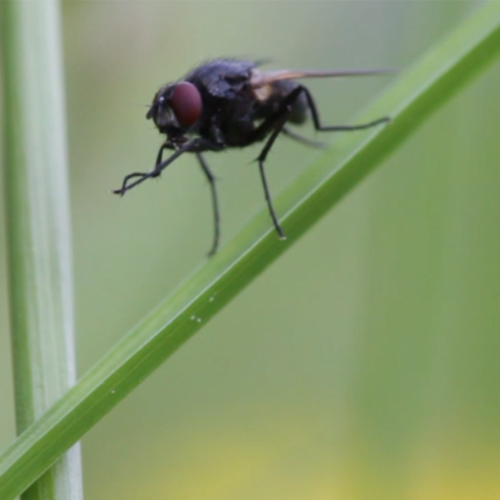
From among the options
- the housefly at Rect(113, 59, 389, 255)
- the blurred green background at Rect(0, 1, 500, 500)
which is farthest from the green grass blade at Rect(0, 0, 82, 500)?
the blurred green background at Rect(0, 1, 500, 500)

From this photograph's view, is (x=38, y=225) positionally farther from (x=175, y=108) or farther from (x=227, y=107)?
(x=227, y=107)

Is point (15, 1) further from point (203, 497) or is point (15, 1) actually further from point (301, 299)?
point (301, 299)

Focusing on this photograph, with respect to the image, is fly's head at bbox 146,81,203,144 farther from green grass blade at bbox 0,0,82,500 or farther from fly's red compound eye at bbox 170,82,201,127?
green grass blade at bbox 0,0,82,500

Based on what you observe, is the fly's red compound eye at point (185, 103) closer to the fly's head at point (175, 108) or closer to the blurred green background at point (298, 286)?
the fly's head at point (175, 108)

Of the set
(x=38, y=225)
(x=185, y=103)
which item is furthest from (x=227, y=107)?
(x=38, y=225)

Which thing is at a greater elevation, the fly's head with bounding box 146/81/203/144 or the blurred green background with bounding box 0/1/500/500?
the fly's head with bounding box 146/81/203/144

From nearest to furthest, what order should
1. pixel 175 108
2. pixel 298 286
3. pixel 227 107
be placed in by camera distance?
pixel 175 108 < pixel 227 107 < pixel 298 286

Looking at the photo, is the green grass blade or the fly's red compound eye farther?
the fly's red compound eye
